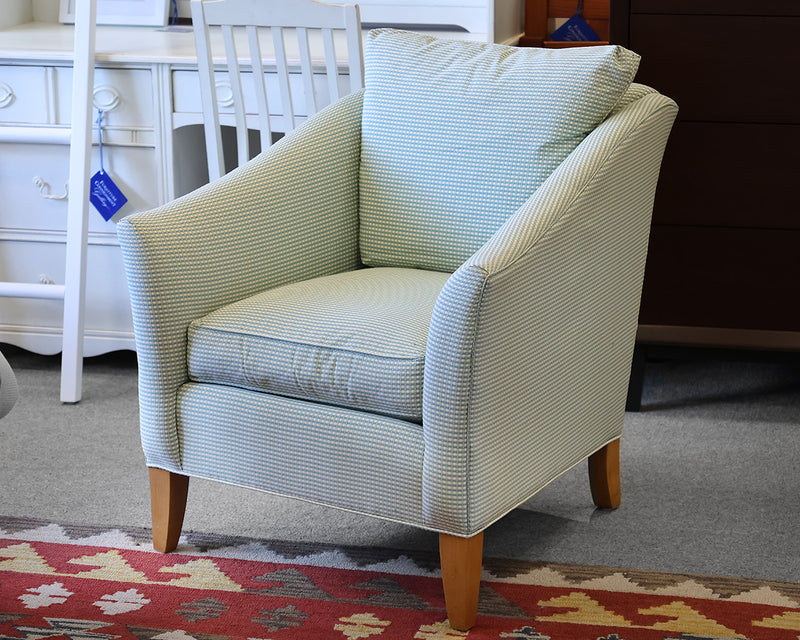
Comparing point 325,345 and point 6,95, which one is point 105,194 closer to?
point 6,95

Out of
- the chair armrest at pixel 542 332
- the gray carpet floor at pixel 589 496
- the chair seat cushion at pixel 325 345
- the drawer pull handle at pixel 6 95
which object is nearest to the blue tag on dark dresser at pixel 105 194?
the drawer pull handle at pixel 6 95

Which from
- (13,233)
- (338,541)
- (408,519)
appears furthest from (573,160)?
(13,233)

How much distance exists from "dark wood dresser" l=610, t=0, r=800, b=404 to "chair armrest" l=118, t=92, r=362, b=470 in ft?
2.41

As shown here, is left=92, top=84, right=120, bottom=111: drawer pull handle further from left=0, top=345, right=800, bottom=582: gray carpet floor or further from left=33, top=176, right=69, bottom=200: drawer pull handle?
left=0, top=345, right=800, bottom=582: gray carpet floor

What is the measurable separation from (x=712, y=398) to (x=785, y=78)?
756 mm

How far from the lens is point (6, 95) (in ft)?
8.18

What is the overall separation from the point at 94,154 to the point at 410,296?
3.90 feet

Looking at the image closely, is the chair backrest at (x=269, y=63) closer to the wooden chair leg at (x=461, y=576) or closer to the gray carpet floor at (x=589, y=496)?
the gray carpet floor at (x=589, y=496)

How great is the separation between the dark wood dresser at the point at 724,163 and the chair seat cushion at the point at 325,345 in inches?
34.3

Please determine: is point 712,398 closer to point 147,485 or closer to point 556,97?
point 556,97

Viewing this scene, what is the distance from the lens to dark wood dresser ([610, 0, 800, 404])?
87.3 inches

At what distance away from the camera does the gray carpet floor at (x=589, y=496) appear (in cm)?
181

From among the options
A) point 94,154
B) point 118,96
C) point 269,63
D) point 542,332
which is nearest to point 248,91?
point 269,63

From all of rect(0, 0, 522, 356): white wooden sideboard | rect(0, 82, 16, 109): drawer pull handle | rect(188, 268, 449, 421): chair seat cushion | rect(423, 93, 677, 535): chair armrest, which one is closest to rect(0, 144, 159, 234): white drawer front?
rect(0, 0, 522, 356): white wooden sideboard
